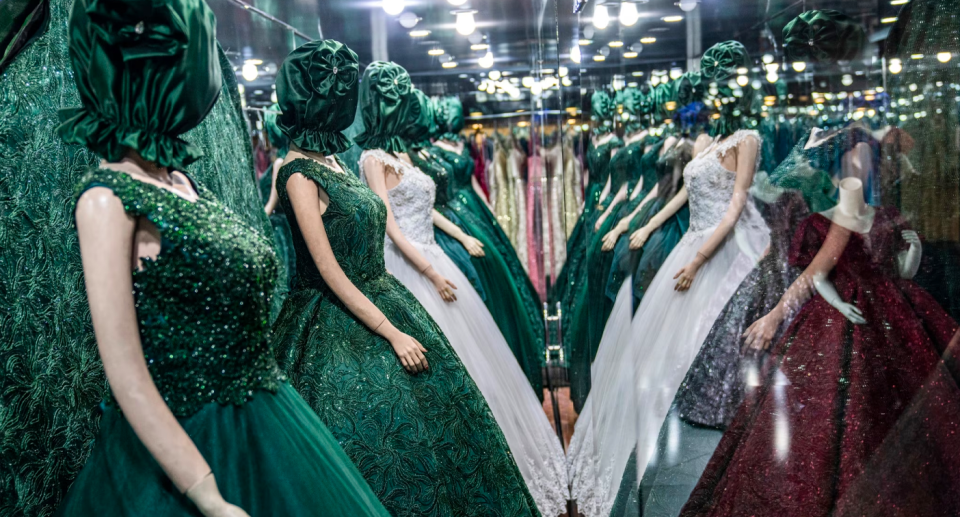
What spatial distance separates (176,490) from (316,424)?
265 millimetres

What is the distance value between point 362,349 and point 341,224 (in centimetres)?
33

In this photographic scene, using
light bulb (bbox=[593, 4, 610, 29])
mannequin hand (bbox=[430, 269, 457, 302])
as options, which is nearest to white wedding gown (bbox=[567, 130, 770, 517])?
light bulb (bbox=[593, 4, 610, 29])

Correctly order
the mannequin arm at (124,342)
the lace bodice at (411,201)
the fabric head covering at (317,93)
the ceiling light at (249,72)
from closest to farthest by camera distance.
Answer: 1. the mannequin arm at (124,342)
2. the fabric head covering at (317,93)
3. the ceiling light at (249,72)
4. the lace bodice at (411,201)

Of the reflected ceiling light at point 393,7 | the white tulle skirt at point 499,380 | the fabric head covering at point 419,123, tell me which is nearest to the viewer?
the reflected ceiling light at point 393,7

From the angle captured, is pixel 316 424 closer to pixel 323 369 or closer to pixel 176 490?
pixel 176 490

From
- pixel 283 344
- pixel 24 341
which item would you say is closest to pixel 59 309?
pixel 24 341

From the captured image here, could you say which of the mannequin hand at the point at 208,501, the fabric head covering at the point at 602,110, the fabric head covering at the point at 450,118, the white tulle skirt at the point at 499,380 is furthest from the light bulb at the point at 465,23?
the mannequin hand at the point at 208,501

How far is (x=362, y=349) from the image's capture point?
1871 millimetres

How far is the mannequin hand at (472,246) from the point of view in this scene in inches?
154

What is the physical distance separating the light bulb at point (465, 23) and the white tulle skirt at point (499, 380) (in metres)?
1.10

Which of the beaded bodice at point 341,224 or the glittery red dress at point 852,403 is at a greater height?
the beaded bodice at point 341,224

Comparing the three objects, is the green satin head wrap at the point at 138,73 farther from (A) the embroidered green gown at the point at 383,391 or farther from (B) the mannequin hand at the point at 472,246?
(B) the mannequin hand at the point at 472,246

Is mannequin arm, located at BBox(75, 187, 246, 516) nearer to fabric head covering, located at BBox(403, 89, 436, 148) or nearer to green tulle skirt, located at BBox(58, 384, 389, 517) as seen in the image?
green tulle skirt, located at BBox(58, 384, 389, 517)

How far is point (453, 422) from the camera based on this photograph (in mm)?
1855
